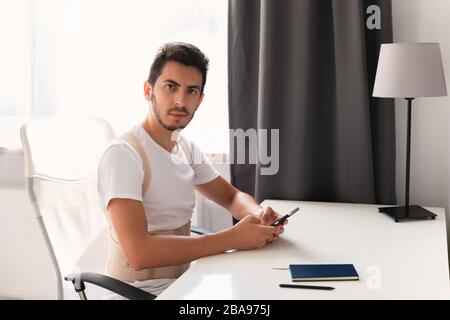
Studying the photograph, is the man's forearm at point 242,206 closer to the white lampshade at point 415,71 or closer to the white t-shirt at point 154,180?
the white t-shirt at point 154,180

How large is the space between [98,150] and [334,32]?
2.96 ft

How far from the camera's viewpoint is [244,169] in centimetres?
231

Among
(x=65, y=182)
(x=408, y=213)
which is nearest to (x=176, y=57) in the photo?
(x=65, y=182)

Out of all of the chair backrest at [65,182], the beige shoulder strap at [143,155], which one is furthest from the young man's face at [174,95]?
the chair backrest at [65,182]

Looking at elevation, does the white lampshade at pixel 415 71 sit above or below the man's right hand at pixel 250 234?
above

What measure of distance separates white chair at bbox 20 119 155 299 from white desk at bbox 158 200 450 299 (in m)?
0.37

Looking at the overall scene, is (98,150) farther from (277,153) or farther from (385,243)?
(385,243)

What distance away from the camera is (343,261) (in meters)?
1.46

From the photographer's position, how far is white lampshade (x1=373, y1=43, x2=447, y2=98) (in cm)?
178

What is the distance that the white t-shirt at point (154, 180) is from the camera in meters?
1.53

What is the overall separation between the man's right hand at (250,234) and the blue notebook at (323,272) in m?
0.15

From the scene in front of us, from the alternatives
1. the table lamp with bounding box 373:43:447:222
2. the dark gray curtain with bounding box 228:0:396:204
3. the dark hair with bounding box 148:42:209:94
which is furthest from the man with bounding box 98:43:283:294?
the table lamp with bounding box 373:43:447:222
